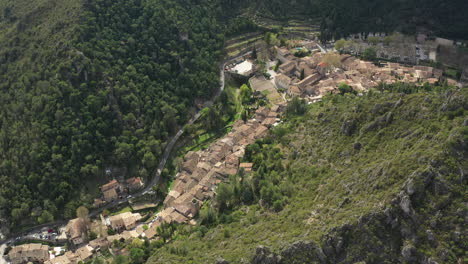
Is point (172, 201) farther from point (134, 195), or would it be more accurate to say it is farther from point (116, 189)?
point (116, 189)

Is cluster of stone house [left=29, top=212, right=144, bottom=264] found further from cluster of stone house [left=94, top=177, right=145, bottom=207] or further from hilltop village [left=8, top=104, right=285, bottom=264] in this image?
cluster of stone house [left=94, top=177, right=145, bottom=207]

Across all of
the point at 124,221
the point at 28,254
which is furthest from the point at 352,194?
the point at 28,254

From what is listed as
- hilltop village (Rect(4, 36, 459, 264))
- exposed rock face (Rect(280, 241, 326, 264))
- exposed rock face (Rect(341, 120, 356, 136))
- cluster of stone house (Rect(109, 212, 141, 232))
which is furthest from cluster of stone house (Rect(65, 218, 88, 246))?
exposed rock face (Rect(341, 120, 356, 136))

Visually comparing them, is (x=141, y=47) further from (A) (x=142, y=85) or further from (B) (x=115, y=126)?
(B) (x=115, y=126)

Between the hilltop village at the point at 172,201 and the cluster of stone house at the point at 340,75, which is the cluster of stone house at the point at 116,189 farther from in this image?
the cluster of stone house at the point at 340,75

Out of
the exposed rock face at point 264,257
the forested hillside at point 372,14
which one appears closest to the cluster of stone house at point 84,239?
the exposed rock face at point 264,257

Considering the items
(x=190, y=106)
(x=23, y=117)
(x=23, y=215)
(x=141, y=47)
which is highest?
(x=141, y=47)

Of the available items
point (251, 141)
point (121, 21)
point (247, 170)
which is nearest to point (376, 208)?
point (247, 170)
